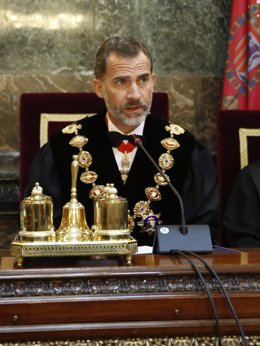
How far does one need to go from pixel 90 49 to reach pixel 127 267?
2.27 m

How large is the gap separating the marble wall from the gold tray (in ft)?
6.26

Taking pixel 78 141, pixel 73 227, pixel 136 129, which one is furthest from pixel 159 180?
pixel 73 227

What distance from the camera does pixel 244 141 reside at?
368 cm

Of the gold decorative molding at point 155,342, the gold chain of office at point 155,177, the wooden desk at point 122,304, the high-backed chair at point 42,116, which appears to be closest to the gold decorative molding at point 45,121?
the high-backed chair at point 42,116

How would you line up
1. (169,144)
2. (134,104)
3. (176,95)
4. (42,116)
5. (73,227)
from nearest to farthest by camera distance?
(73,227) → (134,104) → (169,144) → (42,116) → (176,95)

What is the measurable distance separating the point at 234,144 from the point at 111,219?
156 centimetres

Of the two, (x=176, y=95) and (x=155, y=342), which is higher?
(x=176, y=95)

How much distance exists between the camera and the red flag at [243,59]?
408 cm

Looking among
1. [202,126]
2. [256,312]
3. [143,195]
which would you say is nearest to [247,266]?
[256,312]

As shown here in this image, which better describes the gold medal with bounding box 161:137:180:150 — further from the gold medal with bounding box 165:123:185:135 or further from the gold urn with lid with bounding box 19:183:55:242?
the gold urn with lid with bounding box 19:183:55:242

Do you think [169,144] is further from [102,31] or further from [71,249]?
[71,249]

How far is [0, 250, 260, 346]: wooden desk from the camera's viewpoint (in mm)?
2023

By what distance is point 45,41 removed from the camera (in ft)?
13.6

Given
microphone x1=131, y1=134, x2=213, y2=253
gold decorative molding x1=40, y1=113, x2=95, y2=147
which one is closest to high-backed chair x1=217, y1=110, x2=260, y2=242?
gold decorative molding x1=40, y1=113, x2=95, y2=147
